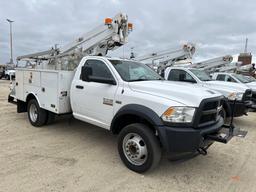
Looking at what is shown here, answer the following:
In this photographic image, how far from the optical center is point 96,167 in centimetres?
350

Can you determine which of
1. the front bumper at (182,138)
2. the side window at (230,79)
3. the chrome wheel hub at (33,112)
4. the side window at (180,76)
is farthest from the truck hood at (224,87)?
the chrome wheel hub at (33,112)

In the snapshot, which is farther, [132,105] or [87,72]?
Answer: [87,72]

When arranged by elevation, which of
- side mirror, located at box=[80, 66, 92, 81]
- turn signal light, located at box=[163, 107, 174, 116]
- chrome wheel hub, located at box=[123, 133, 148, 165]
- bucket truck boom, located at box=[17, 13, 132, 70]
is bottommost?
chrome wheel hub, located at box=[123, 133, 148, 165]

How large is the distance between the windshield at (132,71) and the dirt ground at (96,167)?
1.63m

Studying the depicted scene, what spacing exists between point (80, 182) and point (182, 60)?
416 inches

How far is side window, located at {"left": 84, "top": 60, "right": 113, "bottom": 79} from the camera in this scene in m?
4.07

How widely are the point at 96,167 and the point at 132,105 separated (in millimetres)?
1280

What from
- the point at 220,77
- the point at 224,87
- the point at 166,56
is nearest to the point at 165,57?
the point at 166,56

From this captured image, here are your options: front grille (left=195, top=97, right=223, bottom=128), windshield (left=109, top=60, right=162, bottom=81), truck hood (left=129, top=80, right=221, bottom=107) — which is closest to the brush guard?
front grille (left=195, top=97, right=223, bottom=128)

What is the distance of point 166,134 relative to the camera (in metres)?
2.94

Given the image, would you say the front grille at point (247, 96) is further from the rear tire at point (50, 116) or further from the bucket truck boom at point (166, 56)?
the rear tire at point (50, 116)

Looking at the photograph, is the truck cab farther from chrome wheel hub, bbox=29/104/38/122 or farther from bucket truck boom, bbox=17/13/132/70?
chrome wheel hub, bbox=29/104/38/122

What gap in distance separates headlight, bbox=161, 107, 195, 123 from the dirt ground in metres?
1.03

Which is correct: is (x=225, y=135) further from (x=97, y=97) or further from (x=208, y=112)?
(x=97, y=97)
